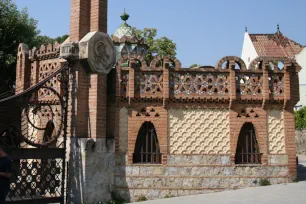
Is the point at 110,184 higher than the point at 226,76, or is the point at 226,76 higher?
the point at 226,76

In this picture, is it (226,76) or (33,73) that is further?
(33,73)

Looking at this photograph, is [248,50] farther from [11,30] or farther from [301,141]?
[11,30]

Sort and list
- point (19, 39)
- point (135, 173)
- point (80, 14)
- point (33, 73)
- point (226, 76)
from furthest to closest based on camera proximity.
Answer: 1. point (19, 39)
2. point (33, 73)
3. point (226, 76)
4. point (135, 173)
5. point (80, 14)

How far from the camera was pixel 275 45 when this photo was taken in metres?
34.2

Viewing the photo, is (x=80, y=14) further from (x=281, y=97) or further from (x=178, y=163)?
(x=281, y=97)

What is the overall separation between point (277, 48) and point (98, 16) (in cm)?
2858

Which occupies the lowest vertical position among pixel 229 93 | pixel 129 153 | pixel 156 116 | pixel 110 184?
pixel 110 184

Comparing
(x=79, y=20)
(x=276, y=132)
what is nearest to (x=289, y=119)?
(x=276, y=132)

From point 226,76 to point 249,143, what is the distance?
1963 mm

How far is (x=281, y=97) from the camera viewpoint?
9961mm

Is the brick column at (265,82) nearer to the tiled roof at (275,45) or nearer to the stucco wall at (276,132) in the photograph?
the stucco wall at (276,132)

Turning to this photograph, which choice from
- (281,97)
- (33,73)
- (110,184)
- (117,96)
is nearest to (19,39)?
(33,73)

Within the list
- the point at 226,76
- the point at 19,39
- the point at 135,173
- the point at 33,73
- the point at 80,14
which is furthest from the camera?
the point at 19,39

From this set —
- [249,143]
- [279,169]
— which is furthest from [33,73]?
[279,169]
